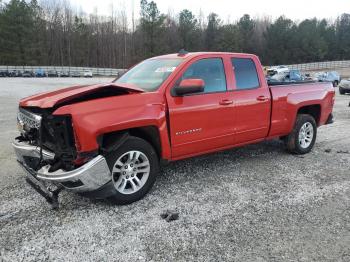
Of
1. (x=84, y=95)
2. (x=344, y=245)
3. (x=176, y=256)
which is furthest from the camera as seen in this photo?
(x=84, y=95)

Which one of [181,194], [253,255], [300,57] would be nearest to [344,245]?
[253,255]

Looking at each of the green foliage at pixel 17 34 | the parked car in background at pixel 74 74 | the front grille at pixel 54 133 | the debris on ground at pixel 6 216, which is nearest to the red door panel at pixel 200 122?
the front grille at pixel 54 133

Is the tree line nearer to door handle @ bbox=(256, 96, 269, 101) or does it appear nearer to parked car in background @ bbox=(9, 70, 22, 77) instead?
parked car in background @ bbox=(9, 70, 22, 77)

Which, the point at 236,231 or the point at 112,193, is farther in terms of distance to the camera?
the point at 112,193

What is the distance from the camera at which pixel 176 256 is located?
10.8 feet

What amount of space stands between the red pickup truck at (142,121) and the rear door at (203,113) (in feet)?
0.05

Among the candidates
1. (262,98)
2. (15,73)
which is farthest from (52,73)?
(262,98)

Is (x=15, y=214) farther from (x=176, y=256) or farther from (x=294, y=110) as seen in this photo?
(x=294, y=110)

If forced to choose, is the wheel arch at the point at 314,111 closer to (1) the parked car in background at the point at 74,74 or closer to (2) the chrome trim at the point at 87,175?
(2) the chrome trim at the point at 87,175

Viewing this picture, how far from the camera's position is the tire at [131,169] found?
4164 millimetres

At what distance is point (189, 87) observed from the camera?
14.8 feet

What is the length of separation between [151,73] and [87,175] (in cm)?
197

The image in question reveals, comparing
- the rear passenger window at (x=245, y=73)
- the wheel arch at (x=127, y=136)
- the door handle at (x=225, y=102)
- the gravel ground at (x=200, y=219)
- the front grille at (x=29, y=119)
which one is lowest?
the gravel ground at (x=200, y=219)

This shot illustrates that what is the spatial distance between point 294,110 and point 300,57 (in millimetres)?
76798
